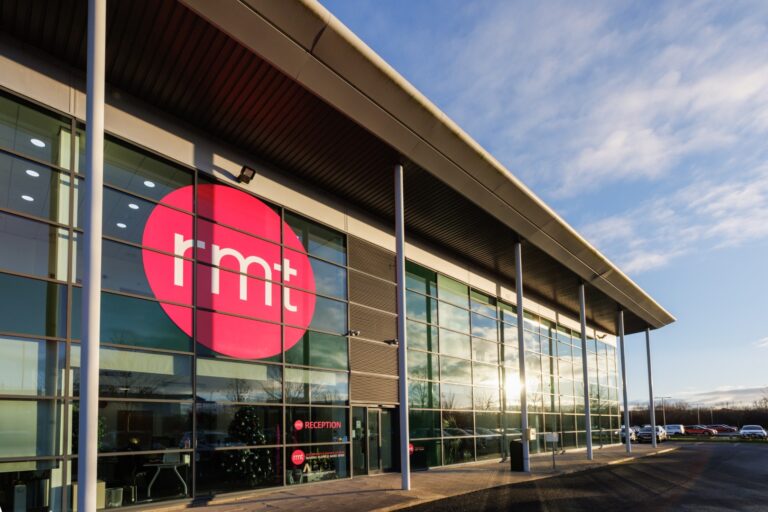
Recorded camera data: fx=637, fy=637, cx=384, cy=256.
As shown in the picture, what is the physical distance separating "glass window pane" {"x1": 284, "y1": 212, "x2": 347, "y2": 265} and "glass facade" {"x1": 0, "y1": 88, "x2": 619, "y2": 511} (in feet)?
0.15

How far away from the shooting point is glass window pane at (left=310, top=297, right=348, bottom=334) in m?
17.0

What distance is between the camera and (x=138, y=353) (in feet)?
39.9

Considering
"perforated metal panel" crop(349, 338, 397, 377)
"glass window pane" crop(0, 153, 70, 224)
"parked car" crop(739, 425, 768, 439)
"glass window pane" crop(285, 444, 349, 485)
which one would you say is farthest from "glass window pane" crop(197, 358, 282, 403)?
"parked car" crop(739, 425, 768, 439)

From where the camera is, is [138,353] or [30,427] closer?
[30,427]

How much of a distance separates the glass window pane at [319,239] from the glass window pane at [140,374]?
4.93 metres

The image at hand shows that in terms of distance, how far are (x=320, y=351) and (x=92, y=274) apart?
858 cm

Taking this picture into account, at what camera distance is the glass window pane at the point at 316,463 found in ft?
50.8

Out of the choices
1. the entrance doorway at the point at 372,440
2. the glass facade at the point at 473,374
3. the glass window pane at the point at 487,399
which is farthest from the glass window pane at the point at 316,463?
the glass window pane at the point at 487,399

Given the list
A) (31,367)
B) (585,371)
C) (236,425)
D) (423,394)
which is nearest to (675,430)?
(585,371)

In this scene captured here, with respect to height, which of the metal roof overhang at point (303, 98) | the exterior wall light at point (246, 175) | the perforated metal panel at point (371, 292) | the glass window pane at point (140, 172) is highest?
the metal roof overhang at point (303, 98)

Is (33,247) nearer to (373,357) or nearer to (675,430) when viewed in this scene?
(373,357)

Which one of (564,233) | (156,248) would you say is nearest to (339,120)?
(156,248)

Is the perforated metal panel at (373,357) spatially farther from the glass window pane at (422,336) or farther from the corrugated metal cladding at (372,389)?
the glass window pane at (422,336)

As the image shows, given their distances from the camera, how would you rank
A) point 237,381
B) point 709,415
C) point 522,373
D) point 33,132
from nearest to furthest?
point 33,132, point 237,381, point 522,373, point 709,415
